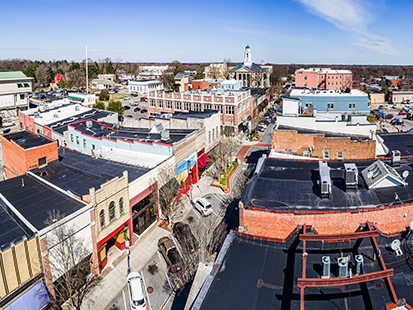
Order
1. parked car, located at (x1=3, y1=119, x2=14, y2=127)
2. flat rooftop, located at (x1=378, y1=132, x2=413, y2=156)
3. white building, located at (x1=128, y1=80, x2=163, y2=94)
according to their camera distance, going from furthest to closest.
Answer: white building, located at (x1=128, y1=80, x2=163, y2=94)
parked car, located at (x1=3, y1=119, x2=14, y2=127)
flat rooftop, located at (x1=378, y1=132, x2=413, y2=156)

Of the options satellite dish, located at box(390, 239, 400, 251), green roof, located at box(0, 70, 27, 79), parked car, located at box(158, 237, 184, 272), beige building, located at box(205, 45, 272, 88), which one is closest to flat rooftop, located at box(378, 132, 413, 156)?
satellite dish, located at box(390, 239, 400, 251)

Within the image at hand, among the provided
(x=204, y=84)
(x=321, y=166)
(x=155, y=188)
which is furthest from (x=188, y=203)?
(x=204, y=84)

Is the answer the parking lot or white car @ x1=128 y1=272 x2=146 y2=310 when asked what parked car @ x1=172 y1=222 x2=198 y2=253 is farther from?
white car @ x1=128 y1=272 x2=146 y2=310

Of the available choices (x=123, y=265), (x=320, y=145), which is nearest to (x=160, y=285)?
(x=123, y=265)

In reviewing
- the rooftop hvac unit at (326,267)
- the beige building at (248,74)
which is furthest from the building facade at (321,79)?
the rooftop hvac unit at (326,267)

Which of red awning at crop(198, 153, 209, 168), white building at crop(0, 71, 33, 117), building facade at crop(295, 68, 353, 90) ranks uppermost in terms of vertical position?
building facade at crop(295, 68, 353, 90)

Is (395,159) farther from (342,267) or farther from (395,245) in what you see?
(342,267)
